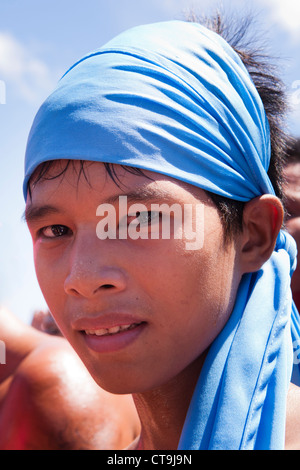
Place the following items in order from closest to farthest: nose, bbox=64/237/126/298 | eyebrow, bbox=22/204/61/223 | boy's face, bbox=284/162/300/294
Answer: nose, bbox=64/237/126/298
eyebrow, bbox=22/204/61/223
boy's face, bbox=284/162/300/294

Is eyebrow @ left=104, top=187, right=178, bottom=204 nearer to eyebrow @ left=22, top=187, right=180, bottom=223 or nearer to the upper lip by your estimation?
eyebrow @ left=22, top=187, right=180, bottom=223

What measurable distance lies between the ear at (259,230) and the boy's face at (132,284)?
200 mm

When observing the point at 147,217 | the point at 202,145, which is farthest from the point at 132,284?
the point at 202,145

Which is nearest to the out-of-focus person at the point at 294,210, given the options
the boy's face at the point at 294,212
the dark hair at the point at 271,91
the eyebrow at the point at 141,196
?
the boy's face at the point at 294,212

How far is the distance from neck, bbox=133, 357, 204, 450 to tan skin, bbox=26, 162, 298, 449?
0.07 meters

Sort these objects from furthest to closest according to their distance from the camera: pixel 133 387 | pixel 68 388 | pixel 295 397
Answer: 1. pixel 68 388
2. pixel 295 397
3. pixel 133 387

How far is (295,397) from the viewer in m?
1.92

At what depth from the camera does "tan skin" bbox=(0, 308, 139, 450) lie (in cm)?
296

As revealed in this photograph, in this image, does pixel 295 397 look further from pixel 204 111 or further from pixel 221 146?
pixel 204 111

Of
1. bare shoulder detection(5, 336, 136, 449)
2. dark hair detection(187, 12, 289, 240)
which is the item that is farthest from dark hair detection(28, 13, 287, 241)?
bare shoulder detection(5, 336, 136, 449)

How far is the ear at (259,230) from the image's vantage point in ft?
6.66

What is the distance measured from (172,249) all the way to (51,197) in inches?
18.8
